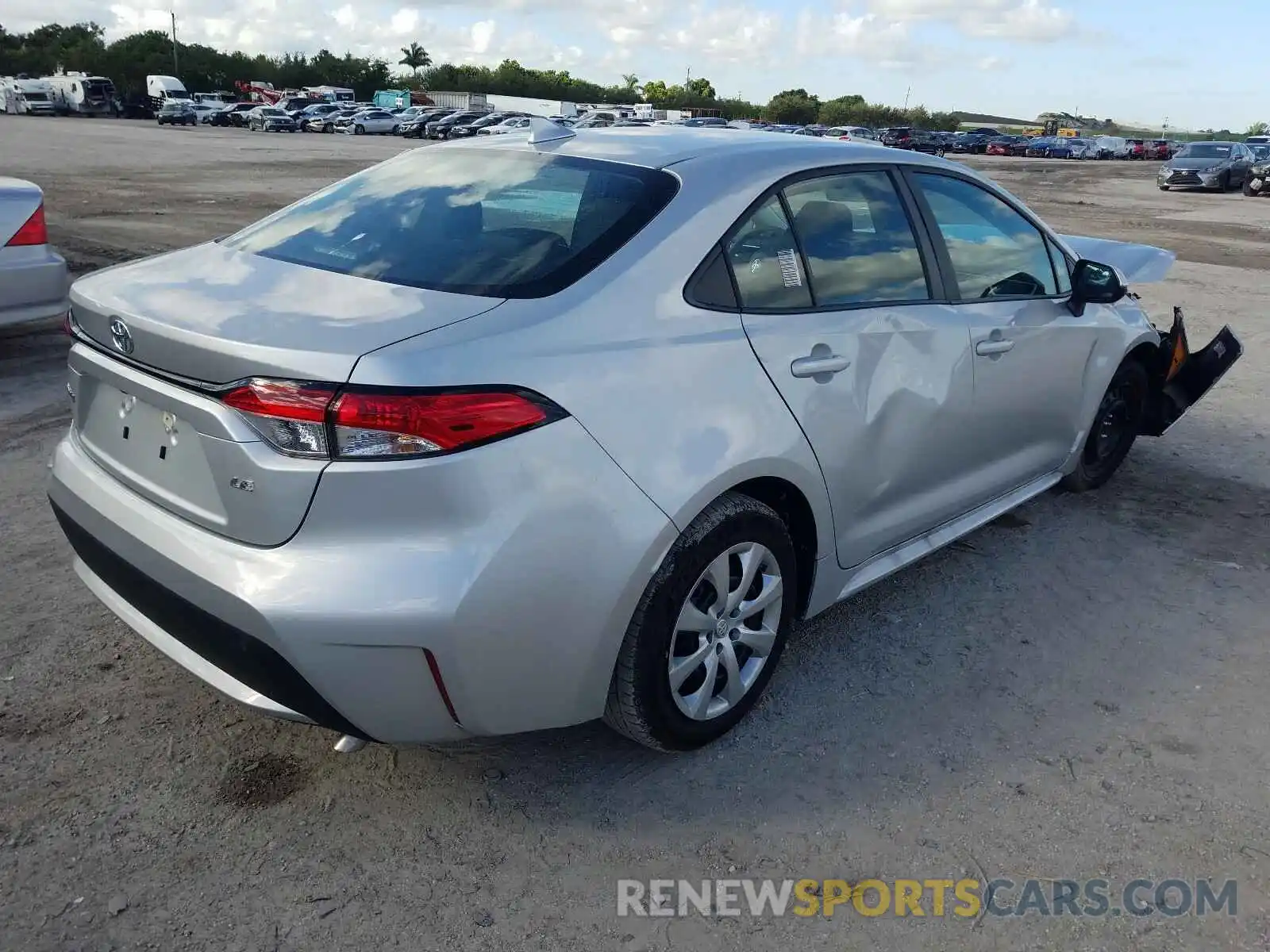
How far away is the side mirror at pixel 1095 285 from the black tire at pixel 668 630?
202 cm

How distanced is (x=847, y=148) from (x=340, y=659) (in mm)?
2375

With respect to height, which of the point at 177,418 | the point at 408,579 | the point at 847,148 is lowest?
the point at 408,579

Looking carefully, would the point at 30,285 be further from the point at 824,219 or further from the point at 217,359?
the point at 824,219

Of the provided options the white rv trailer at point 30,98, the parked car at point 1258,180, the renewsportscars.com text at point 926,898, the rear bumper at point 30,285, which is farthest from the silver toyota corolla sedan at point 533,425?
the white rv trailer at point 30,98

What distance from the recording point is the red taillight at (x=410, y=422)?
214cm

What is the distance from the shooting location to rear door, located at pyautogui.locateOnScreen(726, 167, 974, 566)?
2.89 metres

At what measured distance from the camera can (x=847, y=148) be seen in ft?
11.3

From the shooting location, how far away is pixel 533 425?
7.39 feet

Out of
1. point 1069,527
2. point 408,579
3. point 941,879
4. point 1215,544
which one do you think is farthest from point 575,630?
point 1215,544

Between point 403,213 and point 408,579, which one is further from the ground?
point 403,213

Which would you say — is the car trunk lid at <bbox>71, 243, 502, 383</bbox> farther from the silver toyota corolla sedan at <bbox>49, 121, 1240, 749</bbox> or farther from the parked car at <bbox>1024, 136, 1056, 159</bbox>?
the parked car at <bbox>1024, 136, 1056, 159</bbox>

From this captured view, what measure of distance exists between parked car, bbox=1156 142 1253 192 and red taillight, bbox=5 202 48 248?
3324 cm

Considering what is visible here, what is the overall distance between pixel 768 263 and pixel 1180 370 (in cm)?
340

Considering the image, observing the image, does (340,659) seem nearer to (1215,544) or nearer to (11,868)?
(11,868)
